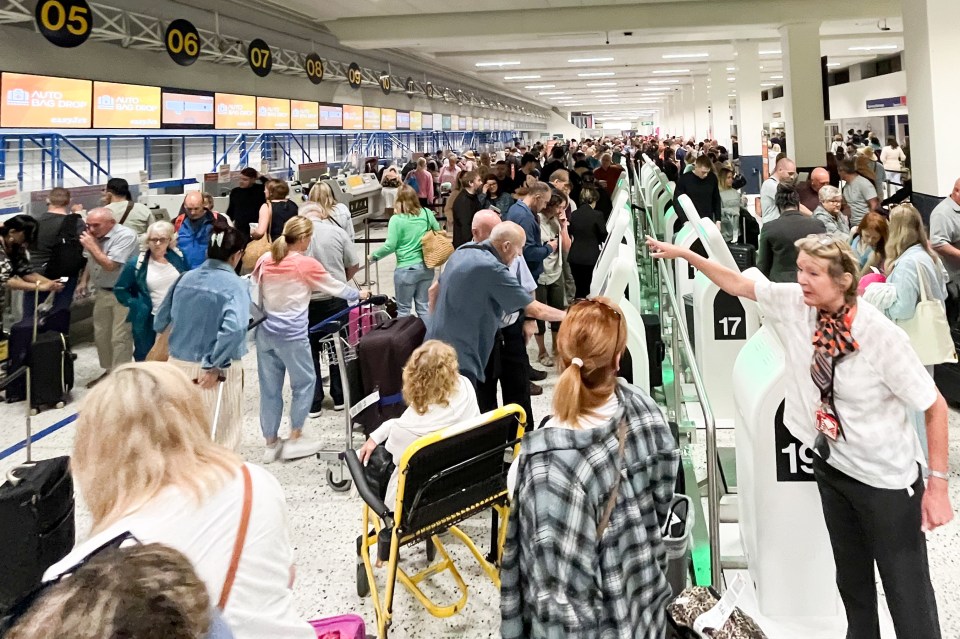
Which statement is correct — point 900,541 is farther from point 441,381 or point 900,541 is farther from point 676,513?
point 441,381

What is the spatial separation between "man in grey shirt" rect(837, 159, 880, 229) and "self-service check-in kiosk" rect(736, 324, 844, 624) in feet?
17.9

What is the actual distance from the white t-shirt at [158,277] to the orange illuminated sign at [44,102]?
15.1 ft

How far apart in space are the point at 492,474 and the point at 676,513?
0.88 metres

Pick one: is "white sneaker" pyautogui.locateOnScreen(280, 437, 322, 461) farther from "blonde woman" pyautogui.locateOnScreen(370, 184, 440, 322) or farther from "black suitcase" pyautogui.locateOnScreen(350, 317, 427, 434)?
"blonde woman" pyautogui.locateOnScreen(370, 184, 440, 322)

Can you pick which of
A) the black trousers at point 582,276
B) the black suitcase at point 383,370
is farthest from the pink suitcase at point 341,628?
the black trousers at point 582,276

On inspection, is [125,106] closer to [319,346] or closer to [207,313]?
[319,346]

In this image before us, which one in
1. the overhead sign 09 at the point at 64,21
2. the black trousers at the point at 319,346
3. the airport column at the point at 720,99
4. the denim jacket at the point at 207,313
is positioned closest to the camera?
the denim jacket at the point at 207,313

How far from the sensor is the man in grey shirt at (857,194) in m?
7.29

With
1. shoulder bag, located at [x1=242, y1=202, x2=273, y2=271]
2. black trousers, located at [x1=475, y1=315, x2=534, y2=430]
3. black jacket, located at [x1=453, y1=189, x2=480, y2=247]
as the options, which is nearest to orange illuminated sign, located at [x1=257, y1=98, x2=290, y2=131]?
black jacket, located at [x1=453, y1=189, x2=480, y2=247]

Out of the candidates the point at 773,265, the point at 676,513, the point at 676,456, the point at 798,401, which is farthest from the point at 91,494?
the point at 773,265

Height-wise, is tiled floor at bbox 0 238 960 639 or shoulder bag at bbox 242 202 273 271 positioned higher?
shoulder bag at bbox 242 202 273 271

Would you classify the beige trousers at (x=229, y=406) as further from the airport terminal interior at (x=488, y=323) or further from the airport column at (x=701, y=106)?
the airport column at (x=701, y=106)

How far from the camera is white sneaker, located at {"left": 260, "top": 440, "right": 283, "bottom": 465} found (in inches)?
183

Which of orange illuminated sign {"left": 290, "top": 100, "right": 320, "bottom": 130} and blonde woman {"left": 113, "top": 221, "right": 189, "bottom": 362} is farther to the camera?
orange illuminated sign {"left": 290, "top": 100, "right": 320, "bottom": 130}
